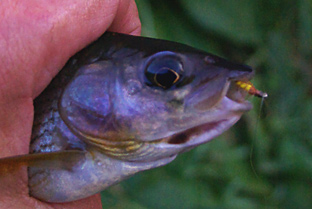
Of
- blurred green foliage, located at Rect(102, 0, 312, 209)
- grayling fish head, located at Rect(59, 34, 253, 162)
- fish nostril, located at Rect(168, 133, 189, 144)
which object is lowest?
blurred green foliage, located at Rect(102, 0, 312, 209)

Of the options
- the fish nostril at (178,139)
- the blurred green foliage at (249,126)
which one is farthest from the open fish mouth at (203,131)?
the blurred green foliage at (249,126)

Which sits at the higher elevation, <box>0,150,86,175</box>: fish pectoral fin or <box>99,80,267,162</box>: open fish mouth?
<box>99,80,267,162</box>: open fish mouth

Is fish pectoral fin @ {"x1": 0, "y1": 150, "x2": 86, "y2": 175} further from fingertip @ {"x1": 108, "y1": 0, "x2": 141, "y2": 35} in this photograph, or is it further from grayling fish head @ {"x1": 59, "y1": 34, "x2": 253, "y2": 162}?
fingertip @ {"x1": 108, "y1": 0, "x2": 141, "y2": 35}

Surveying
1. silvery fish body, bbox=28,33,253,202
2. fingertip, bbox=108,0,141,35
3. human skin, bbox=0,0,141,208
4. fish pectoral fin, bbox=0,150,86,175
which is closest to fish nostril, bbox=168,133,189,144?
silvery fish body, bbox=28,33,253,202

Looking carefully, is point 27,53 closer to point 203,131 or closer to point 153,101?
point 153,101

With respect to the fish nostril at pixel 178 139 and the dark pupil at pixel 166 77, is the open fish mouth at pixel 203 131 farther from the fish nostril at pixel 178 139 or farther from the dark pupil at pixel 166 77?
the dark pupil at pixel 166 77

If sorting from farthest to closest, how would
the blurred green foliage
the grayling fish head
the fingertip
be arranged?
the blurred green foliage < the fingertip < the grayling fish head

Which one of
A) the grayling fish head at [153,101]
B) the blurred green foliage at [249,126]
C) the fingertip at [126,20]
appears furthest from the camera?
the blurred green foliage at [249,126]

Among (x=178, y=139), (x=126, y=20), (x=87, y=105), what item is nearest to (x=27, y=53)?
(x=87, y=105)
